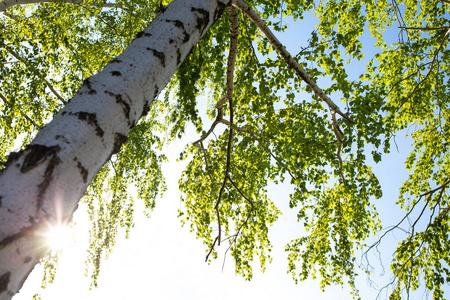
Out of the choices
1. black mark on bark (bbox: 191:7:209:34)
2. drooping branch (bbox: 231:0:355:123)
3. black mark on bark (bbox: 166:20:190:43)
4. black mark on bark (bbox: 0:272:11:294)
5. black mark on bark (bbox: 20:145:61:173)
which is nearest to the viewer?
black mark on bark (bbox: 0:272:11:294)

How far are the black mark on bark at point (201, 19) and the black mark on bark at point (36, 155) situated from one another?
3.48ft

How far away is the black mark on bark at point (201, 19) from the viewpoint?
1514mm

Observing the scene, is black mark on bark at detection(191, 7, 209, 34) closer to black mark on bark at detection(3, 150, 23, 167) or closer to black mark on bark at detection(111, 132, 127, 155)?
black mark on bark at detection(111, 132, 127, 155)

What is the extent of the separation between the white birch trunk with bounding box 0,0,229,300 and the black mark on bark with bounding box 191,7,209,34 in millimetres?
103

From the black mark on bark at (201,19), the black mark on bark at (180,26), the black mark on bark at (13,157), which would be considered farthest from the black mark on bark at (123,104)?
the black mark on bark at (201,19)

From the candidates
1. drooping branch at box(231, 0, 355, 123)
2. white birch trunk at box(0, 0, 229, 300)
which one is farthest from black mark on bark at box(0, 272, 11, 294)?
drooping branch at box(231, 0, 355, 123)

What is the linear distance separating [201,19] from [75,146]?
1.07 meters

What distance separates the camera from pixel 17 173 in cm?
72

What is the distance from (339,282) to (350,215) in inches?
52.0

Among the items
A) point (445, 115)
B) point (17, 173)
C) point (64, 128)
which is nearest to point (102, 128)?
point (64, 128)

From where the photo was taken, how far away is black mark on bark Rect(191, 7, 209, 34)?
1514mm

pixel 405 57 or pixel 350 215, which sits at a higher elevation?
pixel 405 57

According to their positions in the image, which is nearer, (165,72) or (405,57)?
(165,72)

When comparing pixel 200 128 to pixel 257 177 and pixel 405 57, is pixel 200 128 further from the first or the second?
pixel 405 57
